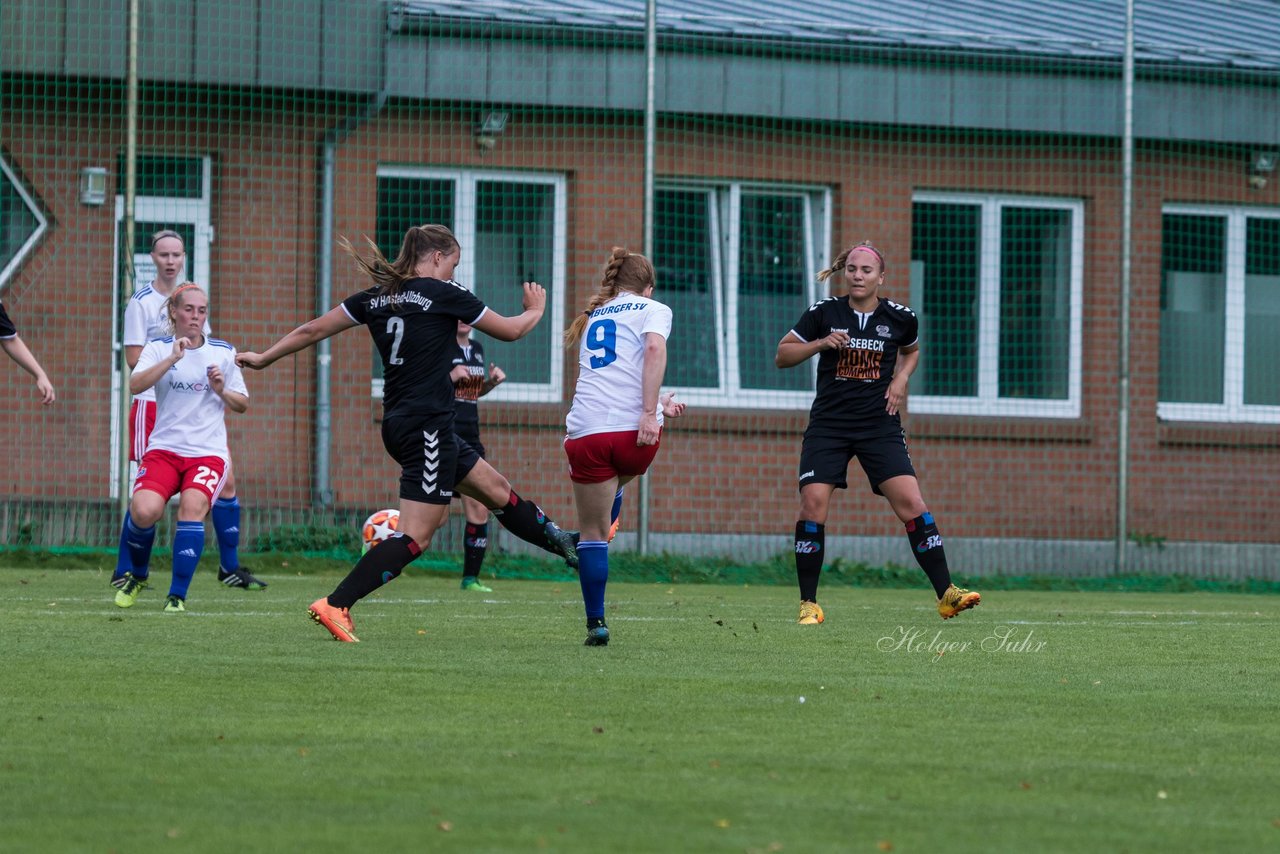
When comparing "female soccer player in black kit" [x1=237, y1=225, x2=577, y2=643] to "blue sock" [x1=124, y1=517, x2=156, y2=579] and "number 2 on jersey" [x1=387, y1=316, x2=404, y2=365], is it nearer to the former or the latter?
"number 2 on jersey" [x1=387, y1=316, x2=404, y2=365]

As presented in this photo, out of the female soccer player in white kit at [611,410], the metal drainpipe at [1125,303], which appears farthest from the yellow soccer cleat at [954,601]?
the metal drainpipe at [1125,303]

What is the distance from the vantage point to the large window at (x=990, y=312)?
16.6 meters

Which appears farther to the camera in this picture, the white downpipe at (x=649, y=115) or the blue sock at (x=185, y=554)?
the white downpipe at (x=649, y=115)

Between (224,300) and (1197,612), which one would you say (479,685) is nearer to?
(1197,612)

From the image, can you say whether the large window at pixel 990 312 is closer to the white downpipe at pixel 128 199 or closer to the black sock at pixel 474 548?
the black sock at pixel 474 548

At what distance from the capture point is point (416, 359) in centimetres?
778

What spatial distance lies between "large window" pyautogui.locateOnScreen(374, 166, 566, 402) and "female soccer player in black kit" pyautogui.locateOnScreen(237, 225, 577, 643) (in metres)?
7.43

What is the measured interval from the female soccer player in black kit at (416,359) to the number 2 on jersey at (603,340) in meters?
0.24

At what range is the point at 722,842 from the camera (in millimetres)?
3730

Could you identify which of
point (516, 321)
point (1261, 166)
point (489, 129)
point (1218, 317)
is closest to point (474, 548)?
point (516, 321)

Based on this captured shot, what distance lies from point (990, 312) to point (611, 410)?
9.38 m

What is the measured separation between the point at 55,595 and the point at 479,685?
184 inches

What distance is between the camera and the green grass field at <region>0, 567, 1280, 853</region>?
389cm

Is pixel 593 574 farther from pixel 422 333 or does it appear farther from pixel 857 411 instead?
pixel 857 411
